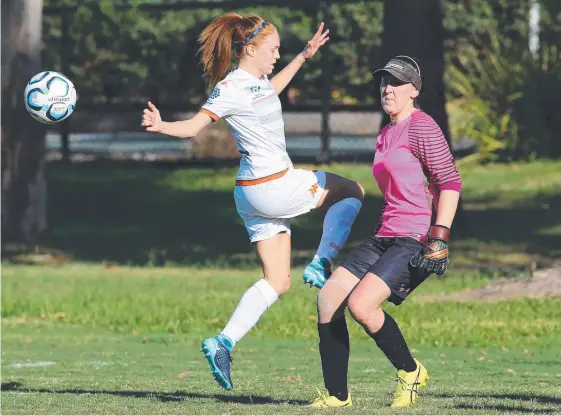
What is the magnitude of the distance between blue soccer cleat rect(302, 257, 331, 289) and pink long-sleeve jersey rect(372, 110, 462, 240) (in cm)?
57

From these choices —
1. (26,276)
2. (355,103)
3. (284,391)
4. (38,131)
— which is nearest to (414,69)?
(284,391)

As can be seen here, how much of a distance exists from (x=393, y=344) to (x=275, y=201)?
106 centimetres

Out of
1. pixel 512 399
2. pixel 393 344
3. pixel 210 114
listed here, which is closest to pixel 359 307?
pixel 393 344

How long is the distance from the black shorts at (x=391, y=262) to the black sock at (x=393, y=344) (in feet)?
0.65

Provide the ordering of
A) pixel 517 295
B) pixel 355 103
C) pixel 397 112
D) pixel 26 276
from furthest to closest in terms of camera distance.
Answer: pixel 355 103 < pixel 26 276 < pixel 517 295 < pixel 397 112

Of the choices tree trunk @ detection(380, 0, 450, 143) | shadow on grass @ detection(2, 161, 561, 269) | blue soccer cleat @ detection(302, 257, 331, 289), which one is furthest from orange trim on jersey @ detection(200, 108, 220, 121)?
tree trunk @ detection(380, 0, 450, 143)

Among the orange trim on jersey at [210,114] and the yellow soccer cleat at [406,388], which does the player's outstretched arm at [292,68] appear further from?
the yellow soccer cleat at [406,388]

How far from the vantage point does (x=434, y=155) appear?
7.79m

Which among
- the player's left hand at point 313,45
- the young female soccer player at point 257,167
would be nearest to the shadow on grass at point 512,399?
the young female soccer player at point 257,167

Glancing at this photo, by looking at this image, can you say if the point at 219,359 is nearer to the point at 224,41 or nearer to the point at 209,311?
the point at 224,41

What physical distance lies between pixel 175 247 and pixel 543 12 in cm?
1031

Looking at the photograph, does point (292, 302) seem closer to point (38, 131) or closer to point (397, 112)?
point (38, 131)

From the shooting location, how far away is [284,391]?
9531 mm

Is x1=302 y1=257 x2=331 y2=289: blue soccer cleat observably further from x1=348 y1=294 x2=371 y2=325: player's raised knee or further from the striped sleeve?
the striped sleeve
